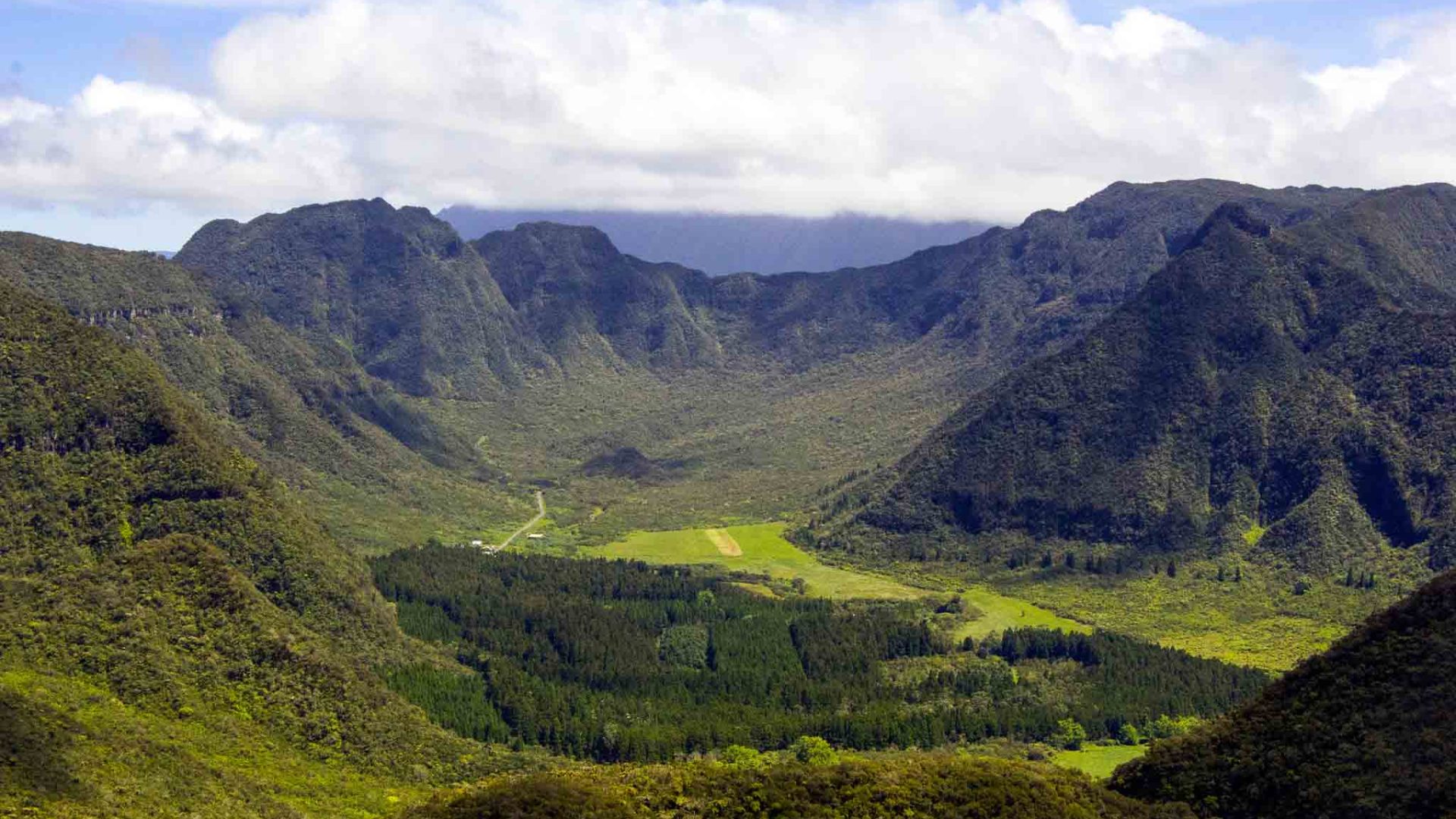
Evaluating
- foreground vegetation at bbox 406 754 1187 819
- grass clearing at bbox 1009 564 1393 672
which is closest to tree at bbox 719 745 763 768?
foreground vegetation at bbox 406 754 1187 819

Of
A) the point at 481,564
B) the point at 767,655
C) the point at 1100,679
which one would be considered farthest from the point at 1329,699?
the point at 481,564

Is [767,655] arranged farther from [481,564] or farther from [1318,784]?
[1318,784]

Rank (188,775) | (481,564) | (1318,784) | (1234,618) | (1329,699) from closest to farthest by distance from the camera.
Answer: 1. (1318,784)
2. (1329,699)
3. (188,775)
4. (1234,618)
5. (481,564)

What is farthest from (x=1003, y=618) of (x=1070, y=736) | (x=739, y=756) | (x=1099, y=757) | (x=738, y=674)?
(x=739, y=756)

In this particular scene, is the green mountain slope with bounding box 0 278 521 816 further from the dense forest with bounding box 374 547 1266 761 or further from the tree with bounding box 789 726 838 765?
the tree with bounding box 789 726 838 765

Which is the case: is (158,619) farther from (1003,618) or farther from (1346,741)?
(1003,618)
